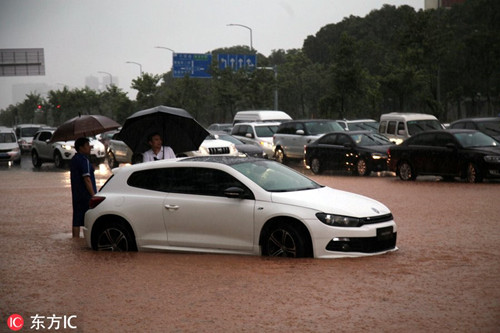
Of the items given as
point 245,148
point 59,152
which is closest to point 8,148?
point 59,152

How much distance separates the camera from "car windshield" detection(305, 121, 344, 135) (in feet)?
114

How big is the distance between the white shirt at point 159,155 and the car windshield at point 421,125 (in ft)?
69.2

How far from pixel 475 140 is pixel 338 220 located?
1469 centimetres

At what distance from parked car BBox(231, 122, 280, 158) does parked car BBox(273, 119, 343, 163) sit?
1.45 feet

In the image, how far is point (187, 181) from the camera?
11.5m

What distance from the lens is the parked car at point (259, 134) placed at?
36500mm

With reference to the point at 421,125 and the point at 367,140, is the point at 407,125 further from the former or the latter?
the point at 367,140

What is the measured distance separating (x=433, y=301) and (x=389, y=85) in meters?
48.4

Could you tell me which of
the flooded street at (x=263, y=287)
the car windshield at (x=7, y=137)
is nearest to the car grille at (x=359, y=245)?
the flooded street at (x=263, y=287)

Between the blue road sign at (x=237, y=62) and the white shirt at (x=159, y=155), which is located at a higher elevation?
the blue road sign at (x=237, y=62)

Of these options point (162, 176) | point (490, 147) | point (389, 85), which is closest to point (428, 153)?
point (490, 147)

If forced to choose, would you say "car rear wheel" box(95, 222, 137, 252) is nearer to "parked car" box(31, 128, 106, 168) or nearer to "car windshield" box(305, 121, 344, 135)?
"car windshield" box(305, 121, 344, 135)

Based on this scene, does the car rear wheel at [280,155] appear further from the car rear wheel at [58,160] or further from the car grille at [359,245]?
the car grille at [359,245]

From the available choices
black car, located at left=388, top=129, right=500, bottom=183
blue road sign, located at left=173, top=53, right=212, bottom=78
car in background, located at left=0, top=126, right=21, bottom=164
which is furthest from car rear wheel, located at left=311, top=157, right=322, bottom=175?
A: blue road sign, located at left=173, top=53, right=212, bottom=78
